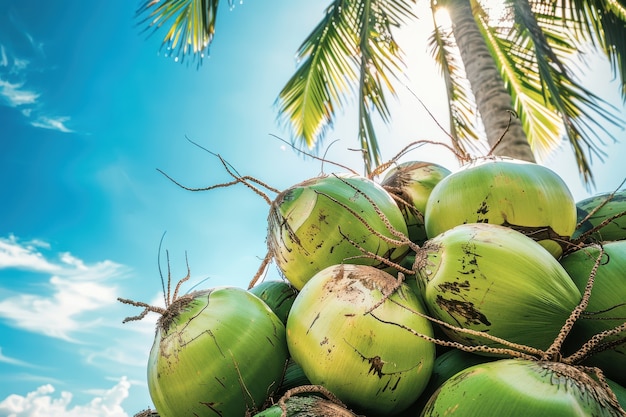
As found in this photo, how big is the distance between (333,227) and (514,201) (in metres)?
0.45

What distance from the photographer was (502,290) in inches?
36.1

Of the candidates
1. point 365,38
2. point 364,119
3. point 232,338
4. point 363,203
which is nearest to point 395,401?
point 232,338

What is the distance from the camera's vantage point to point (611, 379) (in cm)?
99

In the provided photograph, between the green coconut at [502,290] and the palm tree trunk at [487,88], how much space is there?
2248 mm

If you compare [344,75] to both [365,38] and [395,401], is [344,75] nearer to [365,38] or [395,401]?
[365,38]

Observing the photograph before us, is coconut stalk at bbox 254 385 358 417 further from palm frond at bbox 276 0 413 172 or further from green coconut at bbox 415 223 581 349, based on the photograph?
palm frond at bbox 276 0 413 172

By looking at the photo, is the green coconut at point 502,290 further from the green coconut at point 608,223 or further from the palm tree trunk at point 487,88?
the palm tree trunk at point 487,88

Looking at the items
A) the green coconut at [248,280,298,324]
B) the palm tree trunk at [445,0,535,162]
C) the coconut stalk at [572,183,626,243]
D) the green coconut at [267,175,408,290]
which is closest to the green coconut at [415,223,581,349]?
the green coconut at [267,175,408,290]

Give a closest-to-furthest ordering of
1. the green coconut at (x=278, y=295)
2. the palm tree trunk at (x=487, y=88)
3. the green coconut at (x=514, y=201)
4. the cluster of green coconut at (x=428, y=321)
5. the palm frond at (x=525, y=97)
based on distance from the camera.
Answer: the cluster of green coconut at (x=428, y=321)
the green coconut at (x=514, y=201)
the green coconut at (x=278, y=295)
the palm tree trunk at (x=487, y=88)
the palm frond at (x=525, y=97)

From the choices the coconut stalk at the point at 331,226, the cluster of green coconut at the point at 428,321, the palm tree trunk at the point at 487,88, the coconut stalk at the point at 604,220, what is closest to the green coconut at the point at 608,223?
the coconut stalk at the point at 604,220

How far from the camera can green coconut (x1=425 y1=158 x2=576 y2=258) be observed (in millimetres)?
1093

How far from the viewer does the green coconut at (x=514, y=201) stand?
1093mm

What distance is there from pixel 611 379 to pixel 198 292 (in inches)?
38.7

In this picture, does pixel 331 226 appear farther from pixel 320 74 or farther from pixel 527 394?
pixel 320 74
